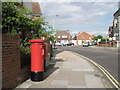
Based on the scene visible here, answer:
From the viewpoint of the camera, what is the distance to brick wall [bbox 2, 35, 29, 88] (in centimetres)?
450

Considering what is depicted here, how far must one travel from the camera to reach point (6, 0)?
303 inches

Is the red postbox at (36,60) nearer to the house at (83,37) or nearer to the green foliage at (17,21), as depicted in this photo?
the green foliage at (17,21)

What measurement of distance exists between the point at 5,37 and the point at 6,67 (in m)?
0.91

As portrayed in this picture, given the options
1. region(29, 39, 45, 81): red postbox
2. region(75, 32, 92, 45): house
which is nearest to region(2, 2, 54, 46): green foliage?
region(29, 39, 45, 81): red postbox

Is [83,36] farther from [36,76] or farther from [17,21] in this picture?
[36,76]

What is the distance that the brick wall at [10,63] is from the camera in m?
4.50

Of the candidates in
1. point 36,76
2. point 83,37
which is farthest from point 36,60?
point 83,37

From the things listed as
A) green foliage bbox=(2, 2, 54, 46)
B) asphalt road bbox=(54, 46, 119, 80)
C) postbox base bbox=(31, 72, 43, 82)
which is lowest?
asphalt road bbox=(54, 46, 119, 80)

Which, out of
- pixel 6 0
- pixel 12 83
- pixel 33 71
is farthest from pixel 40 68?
pixel 6 0

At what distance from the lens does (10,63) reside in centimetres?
482

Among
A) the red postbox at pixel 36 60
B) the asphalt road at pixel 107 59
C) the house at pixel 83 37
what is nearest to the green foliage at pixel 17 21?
the red postbox at pixel 36 60

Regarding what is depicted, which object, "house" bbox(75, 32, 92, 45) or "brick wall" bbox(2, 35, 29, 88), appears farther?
"house" bbox(75, 32, 92, 45)

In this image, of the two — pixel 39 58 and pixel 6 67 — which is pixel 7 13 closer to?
pixel 39 58

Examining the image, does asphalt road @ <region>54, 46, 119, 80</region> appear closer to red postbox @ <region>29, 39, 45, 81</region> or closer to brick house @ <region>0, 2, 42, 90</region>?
red postbox @ <region>29, 39, 45, 81</region>
